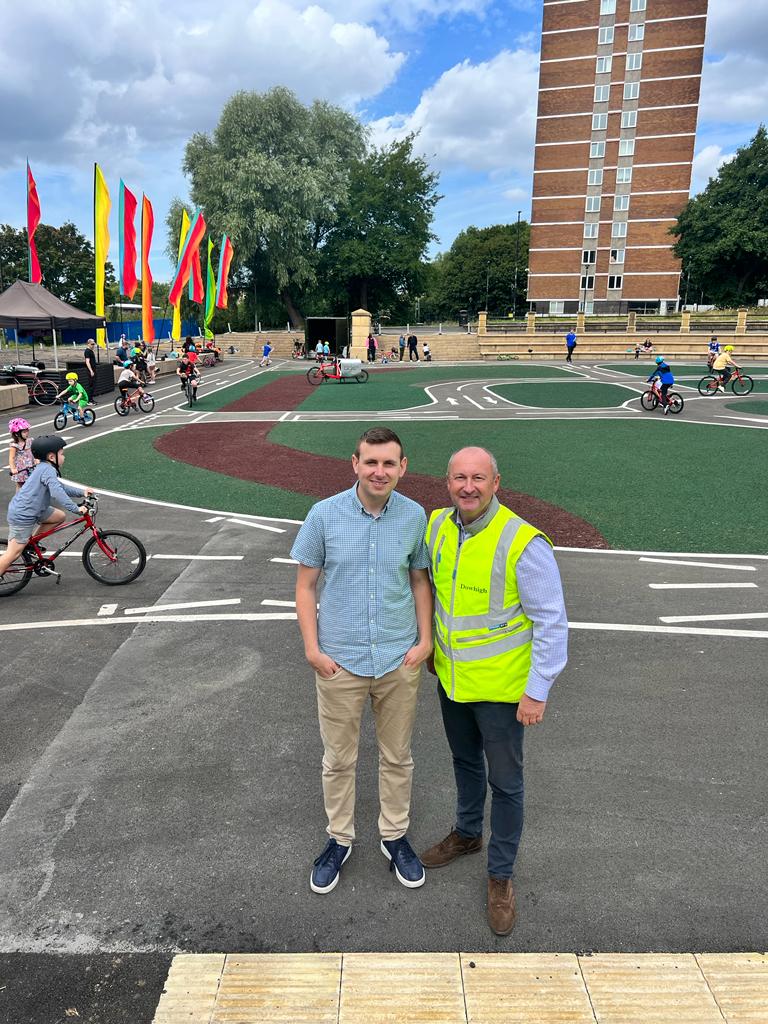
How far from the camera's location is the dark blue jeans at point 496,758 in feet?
9.43

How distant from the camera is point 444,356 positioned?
160 ft

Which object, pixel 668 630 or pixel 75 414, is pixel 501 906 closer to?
pixel 668 630

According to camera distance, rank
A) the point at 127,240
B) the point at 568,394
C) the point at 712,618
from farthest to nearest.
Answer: the point at 127,240 → the point at 568,394 → the point at 712,618

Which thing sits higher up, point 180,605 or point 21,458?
point 21,458

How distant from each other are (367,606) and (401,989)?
1480 mm

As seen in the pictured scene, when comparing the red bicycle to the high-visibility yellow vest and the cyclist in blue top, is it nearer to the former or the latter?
the high-visibility yellow vest

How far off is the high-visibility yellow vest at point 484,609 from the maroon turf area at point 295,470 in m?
5.72

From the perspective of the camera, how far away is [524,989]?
2.59 meters

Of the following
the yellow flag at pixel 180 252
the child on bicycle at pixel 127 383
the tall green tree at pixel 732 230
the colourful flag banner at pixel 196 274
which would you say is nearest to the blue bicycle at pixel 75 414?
the child on bicycle at pixel 127 383

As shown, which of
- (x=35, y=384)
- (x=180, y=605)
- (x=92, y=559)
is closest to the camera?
(x=180, y=605)

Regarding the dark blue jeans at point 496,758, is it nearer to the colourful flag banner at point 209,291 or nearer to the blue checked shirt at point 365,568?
the blue checked shirt at point 365,568

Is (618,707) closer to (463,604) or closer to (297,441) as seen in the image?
(463,604)

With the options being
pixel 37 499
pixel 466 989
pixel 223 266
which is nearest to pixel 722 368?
pixel 37 499

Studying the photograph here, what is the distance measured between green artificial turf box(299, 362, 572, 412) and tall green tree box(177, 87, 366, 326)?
58.3 ft
